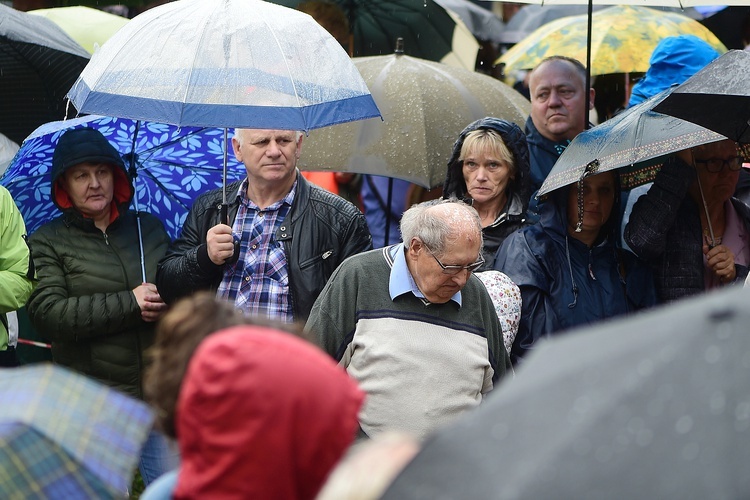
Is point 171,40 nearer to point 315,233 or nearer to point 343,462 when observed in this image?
point 315,233

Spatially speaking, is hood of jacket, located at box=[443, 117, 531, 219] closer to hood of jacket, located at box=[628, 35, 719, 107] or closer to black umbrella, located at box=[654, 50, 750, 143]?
black umbrella, located at box=[654, 50, 750, 143]

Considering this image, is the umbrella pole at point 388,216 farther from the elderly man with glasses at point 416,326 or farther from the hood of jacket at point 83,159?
the elderly man with glasses at point 416,326

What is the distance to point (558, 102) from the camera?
20.8 feet

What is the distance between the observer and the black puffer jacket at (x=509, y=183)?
18.0ft

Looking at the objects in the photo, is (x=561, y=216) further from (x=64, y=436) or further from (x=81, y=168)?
(x=64, y=436)

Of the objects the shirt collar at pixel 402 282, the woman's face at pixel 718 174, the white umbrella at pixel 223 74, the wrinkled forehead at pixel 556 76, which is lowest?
the shirt collar at pixel 402 282

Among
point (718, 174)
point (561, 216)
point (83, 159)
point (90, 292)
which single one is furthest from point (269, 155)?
point (718, 174)

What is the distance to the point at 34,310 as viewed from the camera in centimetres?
524

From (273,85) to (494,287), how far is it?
1285 millimetres

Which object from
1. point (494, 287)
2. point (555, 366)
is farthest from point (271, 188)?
point (555, 366)

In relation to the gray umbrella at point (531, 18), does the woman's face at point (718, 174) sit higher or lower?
lower

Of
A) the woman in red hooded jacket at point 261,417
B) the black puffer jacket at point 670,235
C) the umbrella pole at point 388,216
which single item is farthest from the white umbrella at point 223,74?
the woman in red hooded jacket at point 261,417

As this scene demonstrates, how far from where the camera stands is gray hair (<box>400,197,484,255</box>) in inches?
169

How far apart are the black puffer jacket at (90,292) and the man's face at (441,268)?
5.09ft
